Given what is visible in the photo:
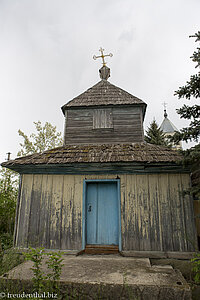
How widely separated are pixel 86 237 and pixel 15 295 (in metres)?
2.99

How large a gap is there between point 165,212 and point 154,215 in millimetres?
345

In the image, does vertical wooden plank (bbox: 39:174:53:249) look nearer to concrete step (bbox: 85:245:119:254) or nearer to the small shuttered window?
concrete step (bbox: 85:245:119:254)

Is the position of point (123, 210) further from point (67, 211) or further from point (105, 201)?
point (67, 211)

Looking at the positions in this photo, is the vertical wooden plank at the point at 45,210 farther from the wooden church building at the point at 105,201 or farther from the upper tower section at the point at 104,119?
the upper tower section at the point at 104,119

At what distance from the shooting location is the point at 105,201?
20.9ft

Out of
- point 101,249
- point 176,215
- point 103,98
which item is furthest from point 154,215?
point 103,98

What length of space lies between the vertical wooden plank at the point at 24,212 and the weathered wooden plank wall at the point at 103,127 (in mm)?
2380

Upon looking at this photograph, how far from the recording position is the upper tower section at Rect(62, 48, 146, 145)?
26.2 feet

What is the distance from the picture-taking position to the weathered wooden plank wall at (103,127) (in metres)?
7.97

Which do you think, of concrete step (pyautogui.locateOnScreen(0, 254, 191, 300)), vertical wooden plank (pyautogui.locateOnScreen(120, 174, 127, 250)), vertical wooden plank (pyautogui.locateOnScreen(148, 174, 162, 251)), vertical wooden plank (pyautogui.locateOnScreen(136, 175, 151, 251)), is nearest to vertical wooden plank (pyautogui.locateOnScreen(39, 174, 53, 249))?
concrete step (pyautogui.locateOnScreen(0, 254, 191, 300))

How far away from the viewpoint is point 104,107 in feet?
27.7

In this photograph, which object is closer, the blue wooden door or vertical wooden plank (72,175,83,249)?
vertical wooden plank (72,175,83,249)

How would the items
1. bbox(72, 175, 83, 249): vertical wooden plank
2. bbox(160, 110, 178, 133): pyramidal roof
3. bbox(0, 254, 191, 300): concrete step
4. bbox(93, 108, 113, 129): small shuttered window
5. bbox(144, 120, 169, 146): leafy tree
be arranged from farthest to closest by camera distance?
bbox(160, 110, 178, 133): pyramidal roof, bbox(144, 120, 169, 146): leafy tree, bbox(93, 108, 113, 129): small shuttered window, bbox(72, 175, 83, 249): vertical wooden plank, bbox(0, 254, 191, 300): concrete step

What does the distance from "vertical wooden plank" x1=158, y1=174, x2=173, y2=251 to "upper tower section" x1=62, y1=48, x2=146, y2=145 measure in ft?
7.53
